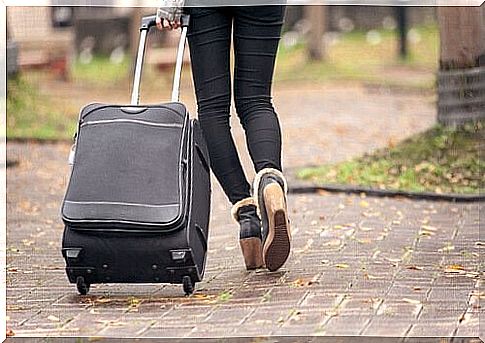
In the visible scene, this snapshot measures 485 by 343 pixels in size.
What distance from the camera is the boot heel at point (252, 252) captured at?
3805mm

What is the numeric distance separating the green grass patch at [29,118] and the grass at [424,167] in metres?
2.77

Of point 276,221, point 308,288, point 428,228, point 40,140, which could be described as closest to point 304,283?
point 308,288

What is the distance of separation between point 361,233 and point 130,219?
156 cm

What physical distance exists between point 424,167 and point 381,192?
21.6 inches

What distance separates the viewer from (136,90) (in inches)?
142

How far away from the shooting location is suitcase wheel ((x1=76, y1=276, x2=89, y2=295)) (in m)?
3.50

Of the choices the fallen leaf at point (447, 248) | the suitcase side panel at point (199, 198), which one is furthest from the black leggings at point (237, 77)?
the fallen leaf at point (447, 248)

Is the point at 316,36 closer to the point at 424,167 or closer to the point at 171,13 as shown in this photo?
the point at 424,167

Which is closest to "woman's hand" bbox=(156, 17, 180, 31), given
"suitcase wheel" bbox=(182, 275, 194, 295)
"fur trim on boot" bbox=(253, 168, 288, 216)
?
"fur trim on boot" bbox=(253, 168, 288, 216)

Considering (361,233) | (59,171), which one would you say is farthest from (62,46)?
(361,233)

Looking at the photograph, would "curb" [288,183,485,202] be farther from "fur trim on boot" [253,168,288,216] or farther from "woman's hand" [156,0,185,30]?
"woman's hand" [156,0,185,30]

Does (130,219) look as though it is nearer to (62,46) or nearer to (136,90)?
(136,90)

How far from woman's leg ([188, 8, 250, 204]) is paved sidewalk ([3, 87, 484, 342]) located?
35 cm

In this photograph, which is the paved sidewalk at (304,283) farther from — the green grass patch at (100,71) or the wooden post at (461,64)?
the green grass patch at (100,71)
